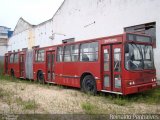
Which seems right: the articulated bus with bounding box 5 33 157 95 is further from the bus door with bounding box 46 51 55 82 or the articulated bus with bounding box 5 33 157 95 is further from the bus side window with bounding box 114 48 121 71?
the bus door with bounding box 46 51 55 82

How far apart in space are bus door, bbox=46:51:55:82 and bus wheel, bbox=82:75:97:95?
3.77 meters

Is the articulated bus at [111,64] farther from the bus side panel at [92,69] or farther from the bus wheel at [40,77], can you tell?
the bus wheel at [40,77]

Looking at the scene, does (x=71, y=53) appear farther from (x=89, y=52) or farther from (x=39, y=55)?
(x=39, y=55)

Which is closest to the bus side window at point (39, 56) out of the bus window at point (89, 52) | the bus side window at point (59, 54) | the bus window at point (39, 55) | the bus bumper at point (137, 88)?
the bus window at point (39, 55)

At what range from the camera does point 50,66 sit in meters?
15.6

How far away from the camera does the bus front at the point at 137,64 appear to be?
9539mm

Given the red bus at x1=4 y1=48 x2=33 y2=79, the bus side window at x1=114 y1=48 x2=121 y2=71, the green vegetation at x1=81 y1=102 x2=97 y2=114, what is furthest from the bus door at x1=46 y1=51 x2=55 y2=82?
the green vegetation at x1=81 y1=102 x2=97 y2=114

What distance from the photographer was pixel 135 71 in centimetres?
974

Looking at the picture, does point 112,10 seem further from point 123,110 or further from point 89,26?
point 123,110

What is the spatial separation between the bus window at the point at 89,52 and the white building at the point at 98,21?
154 inches

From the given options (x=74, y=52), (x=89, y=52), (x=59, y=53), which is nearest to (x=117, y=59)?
(x=89, y=52)

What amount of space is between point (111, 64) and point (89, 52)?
1.66 m

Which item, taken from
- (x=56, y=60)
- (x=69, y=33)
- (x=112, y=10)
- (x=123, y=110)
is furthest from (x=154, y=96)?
(x=69, y=33)

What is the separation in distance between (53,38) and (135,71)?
1504 cm
